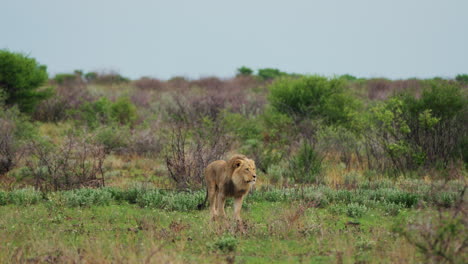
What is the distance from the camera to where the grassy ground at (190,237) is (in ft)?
23.2

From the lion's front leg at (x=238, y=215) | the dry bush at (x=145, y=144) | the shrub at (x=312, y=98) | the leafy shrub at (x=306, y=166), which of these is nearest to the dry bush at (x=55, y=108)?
the dry bush at (x=145, y=144)

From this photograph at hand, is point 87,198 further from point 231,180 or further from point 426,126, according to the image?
point 426,126

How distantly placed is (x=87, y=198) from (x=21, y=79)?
15.7 meters

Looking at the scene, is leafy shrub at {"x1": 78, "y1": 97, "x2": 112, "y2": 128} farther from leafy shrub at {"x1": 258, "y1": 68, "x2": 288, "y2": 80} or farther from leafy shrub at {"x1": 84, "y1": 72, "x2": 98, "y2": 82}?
leafy shrub at {"x1": 258, "y1": 68, "x2": 288, "y2": 80}

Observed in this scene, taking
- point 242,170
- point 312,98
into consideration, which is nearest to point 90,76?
point 312,98

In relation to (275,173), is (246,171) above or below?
above

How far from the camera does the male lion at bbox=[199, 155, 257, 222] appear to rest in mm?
8984

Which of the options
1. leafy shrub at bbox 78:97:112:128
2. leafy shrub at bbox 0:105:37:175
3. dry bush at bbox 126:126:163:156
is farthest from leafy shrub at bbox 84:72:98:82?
dry bush at bbox 126:126:163:156

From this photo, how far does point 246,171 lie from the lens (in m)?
8.96

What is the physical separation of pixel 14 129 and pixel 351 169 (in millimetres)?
12000

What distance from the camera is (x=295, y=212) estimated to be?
9156 mm

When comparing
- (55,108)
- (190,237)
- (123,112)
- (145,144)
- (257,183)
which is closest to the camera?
(190,237)

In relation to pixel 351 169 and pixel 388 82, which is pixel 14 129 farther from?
pixel 388 82

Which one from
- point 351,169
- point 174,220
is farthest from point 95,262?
point 351,169
